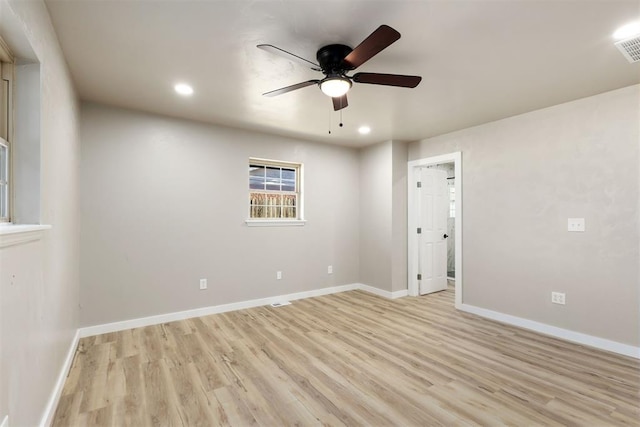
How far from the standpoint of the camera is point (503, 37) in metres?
2.06

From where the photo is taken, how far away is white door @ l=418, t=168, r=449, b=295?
4.95 meters

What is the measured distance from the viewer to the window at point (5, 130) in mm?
1475

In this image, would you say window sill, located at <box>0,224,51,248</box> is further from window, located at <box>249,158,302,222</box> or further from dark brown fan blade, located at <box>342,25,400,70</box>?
window, located at <box>249,158,302,222</box>

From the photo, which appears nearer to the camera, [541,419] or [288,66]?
[541,419]

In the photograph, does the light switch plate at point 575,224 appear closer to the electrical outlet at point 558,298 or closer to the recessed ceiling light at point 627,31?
the electrical outlet at point 558,298

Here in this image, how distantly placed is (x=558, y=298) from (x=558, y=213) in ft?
2.97

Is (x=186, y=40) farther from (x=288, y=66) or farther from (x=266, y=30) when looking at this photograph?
(x=288, y=66)

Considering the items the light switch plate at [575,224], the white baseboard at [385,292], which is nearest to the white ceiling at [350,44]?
the light switch plate at [575,224]

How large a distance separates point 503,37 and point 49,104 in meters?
2.92

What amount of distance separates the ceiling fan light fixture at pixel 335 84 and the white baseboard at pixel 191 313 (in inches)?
121

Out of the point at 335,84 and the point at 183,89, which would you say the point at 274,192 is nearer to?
the point at 183,89

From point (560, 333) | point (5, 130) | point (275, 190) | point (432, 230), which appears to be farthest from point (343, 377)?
point (432, 230)

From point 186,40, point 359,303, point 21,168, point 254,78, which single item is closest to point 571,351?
point 359,303

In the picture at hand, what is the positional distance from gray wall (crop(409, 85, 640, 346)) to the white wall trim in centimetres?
424
